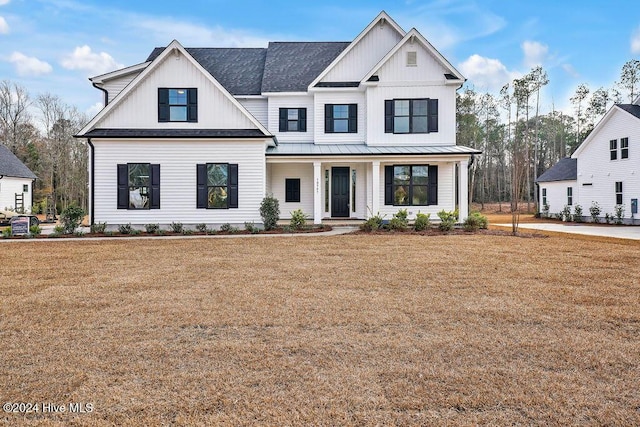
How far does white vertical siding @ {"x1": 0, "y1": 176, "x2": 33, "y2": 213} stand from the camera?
1096 inches

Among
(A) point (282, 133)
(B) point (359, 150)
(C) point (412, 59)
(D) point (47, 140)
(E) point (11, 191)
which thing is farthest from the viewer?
(D) point (47, 140)

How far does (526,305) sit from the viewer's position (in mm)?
5543

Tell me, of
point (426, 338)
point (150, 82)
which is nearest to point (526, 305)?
point (426, 338)

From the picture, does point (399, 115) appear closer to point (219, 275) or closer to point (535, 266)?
point (535, 266)

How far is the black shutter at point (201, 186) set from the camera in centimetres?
1609

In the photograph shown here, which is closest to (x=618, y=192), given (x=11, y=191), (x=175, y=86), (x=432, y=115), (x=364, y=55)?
(x=432, y=115)

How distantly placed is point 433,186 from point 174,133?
38.1 ft

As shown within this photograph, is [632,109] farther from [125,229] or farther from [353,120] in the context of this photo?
[125,229]

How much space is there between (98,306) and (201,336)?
214 cm

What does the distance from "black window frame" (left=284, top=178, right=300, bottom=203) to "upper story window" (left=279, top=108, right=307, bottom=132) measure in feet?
8.54

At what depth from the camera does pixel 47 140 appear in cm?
Answer: 3809

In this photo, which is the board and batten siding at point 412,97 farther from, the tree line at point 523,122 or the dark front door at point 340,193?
the tree line at point 523,122

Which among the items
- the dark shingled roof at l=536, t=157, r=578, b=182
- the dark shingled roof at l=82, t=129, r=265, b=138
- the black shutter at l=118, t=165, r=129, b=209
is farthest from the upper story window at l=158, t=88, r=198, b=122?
the dark shingled roof at l=536, t=157, r=578, b=182

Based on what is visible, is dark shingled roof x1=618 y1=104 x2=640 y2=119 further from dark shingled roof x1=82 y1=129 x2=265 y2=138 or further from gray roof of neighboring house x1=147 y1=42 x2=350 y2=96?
dark shingled roof x1=82 y1=129 x2=265 y2=138
